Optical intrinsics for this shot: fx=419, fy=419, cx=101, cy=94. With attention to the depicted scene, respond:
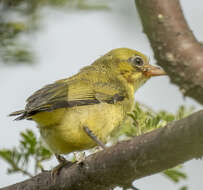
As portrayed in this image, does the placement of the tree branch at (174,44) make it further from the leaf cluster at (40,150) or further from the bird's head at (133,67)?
the bird's head at (133,67)

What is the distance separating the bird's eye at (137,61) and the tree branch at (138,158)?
2.45 metres

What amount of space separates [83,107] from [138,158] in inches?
76.7

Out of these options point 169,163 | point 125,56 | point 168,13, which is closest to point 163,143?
point 169,163

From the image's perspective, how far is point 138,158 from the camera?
240cm

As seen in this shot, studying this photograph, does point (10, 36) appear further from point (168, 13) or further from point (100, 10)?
point (168, 13)

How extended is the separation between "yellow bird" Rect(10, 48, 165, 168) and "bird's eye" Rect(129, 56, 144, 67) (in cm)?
2

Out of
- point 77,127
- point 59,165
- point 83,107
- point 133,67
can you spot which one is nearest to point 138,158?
point 59,165

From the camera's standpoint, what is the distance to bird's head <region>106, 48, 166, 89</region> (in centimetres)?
548

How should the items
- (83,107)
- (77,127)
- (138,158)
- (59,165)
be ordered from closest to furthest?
(138,158) → (59,165) → (77,127) → (83,107)

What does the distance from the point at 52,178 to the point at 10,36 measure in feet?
4.36

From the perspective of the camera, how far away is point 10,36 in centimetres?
380

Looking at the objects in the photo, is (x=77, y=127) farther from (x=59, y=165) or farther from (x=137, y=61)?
(x=137, y=61)

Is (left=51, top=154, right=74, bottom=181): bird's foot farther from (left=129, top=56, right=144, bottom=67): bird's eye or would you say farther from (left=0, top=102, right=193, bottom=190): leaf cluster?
(left=129, top=56, right=144, bottom=67): bird's eye

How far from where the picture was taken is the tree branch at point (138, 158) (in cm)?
195
